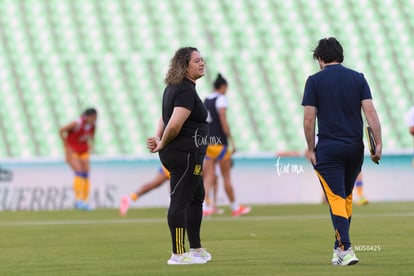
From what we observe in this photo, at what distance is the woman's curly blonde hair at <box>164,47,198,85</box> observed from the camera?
29.2 ft

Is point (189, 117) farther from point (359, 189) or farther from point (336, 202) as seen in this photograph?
point (359, 189)

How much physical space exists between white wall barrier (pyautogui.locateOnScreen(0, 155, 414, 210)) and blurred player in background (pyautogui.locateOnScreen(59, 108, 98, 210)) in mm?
1010

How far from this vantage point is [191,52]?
8961 millimetres

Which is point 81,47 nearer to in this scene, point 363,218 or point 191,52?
point 363,218

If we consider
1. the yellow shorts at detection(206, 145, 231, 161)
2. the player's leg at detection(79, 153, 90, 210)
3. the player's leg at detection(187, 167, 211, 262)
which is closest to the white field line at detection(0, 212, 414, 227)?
the yellow shorts at detection(206, 145, 231, 161)

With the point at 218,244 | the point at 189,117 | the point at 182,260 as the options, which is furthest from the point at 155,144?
the point at 218,244

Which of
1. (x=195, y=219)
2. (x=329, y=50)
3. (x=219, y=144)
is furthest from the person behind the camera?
(x=219, y=144)

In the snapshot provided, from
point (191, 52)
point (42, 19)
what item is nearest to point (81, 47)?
point (42, 19)

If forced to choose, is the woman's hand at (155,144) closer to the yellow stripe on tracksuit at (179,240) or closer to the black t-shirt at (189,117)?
the black t-shirt at (189,117)

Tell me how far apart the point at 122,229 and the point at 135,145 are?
13.9 metres

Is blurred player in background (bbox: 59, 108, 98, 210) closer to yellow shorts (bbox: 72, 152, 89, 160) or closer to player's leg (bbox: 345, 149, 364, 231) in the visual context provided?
yellow shorts (bbox: 72, 152, 89, 160)

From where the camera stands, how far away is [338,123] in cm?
841

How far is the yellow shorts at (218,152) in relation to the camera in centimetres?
1714

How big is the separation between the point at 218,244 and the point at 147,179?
35.9 ft
